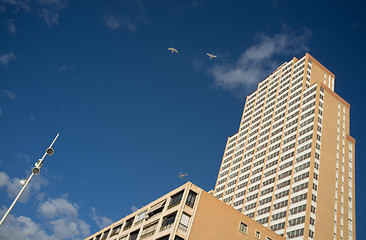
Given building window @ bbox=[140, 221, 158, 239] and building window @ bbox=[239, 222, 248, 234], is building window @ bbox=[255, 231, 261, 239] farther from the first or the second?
building window @ bbox=[140, 221, 158, 239]

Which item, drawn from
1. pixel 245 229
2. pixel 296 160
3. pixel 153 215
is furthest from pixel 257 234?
pixel 296 160

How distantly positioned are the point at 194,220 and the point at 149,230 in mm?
9360

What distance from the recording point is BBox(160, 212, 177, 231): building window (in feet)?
138

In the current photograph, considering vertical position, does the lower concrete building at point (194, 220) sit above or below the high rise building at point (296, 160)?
below

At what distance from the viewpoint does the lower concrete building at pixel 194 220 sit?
40656mm

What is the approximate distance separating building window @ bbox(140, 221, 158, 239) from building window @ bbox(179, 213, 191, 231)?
6.31m

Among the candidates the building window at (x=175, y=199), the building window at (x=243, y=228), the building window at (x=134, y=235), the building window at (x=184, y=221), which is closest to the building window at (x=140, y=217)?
the building window at (x=134, y=235)

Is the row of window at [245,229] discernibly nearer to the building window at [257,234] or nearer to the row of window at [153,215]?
the building window at [257,234]

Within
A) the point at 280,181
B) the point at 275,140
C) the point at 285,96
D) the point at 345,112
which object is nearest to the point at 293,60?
the point at 285,96

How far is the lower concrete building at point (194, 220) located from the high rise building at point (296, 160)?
24298 millimetres

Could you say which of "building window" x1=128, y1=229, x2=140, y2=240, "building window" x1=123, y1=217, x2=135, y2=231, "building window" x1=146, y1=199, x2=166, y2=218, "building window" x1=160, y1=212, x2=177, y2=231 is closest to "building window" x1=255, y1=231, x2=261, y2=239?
"building window" x1=160, y1=212, x2=177, y2=231

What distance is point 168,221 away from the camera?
4309 centimetres

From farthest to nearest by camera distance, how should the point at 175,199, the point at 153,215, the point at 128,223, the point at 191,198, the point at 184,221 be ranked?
the point at 128,223 → the point at 153,215 → the point at 175,199 → the point at 191,198 → the point at 184,221

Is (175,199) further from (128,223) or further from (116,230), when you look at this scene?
(116,230)
